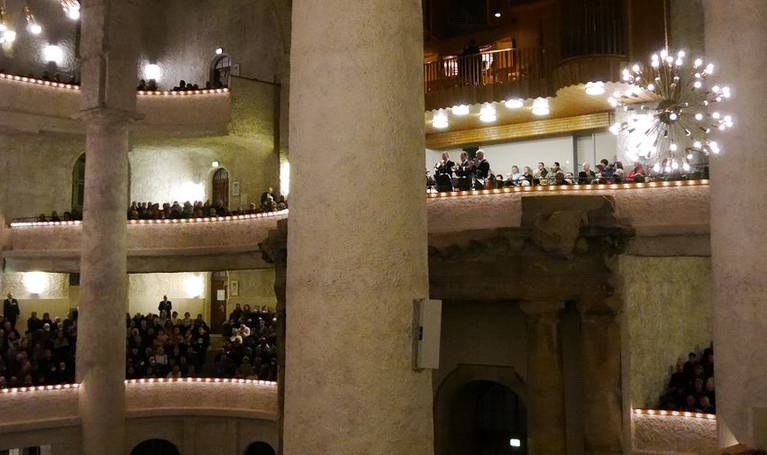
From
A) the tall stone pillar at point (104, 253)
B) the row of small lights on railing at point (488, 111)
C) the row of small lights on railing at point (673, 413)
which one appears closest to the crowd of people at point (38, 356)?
the tall stone pillar at point (104, 253)

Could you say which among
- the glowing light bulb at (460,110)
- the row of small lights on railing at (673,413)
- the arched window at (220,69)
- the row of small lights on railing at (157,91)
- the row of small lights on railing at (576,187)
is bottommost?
the row of small lights on railing at (673,413)

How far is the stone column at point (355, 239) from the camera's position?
13.8 feet

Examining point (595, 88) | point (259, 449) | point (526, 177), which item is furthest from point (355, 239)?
point (259, 449)

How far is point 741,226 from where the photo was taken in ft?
27.8

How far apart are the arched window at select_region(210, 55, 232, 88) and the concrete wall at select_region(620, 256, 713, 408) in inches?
739

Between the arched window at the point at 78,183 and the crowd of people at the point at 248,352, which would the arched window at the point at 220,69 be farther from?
the crowd of people at the point at 248,352

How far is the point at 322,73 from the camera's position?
4.37 meters

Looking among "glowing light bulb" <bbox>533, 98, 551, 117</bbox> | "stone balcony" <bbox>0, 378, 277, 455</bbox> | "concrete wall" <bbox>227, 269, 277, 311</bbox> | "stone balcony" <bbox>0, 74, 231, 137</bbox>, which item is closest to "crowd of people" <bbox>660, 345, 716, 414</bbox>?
"glowing light bulb" <bbox>533, 98, 551, 117</bbox>

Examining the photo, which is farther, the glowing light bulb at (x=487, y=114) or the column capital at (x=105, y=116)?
the glowing light bulb at (x=487, y=114)

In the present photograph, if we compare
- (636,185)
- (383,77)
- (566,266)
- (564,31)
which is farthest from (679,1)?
(383,77)

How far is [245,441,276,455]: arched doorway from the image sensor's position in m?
21.6

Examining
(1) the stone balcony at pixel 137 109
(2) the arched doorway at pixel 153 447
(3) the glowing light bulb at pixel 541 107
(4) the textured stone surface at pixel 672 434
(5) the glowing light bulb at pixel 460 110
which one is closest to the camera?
(4) the textured stone surface at pixel 672 434

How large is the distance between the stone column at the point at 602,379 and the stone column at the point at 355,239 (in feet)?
34.8

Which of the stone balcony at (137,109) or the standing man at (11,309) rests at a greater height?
the stone balcony at (137,109)
